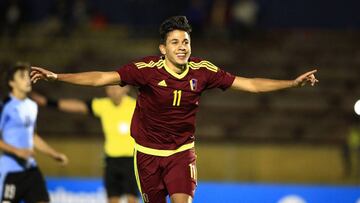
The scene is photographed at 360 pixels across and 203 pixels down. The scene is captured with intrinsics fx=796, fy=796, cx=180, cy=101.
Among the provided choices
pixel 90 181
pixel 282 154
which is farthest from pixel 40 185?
pixel 282 154

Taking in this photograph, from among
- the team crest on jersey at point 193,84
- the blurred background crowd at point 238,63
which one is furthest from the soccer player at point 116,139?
the blurred background crowd at point 238,63

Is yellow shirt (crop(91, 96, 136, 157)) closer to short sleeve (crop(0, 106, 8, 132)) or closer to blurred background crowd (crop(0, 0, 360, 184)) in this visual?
short sleeve (crop(0, 106, 8, 132))

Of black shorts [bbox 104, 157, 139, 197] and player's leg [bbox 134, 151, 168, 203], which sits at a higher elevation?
player's leg [bbox 134, 151, 168, 203]

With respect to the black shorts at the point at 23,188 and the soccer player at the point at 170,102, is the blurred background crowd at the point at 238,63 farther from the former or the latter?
the soccer player at the point at 170,102

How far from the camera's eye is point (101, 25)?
60.2 ft

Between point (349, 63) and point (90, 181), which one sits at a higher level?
point (349, 63)

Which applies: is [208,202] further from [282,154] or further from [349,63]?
[349,63]

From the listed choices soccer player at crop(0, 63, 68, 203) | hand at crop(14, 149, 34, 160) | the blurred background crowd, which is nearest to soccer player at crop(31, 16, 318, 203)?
hand at crop(14, 149, 34, 160)

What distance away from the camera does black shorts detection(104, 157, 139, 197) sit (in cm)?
877

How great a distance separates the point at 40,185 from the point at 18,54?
987 centimetres

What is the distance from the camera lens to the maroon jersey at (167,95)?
20.4ft

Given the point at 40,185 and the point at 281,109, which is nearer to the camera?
the point at 40,185

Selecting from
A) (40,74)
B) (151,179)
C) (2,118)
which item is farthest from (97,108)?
(40,74)

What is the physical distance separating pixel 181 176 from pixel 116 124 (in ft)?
9.28
